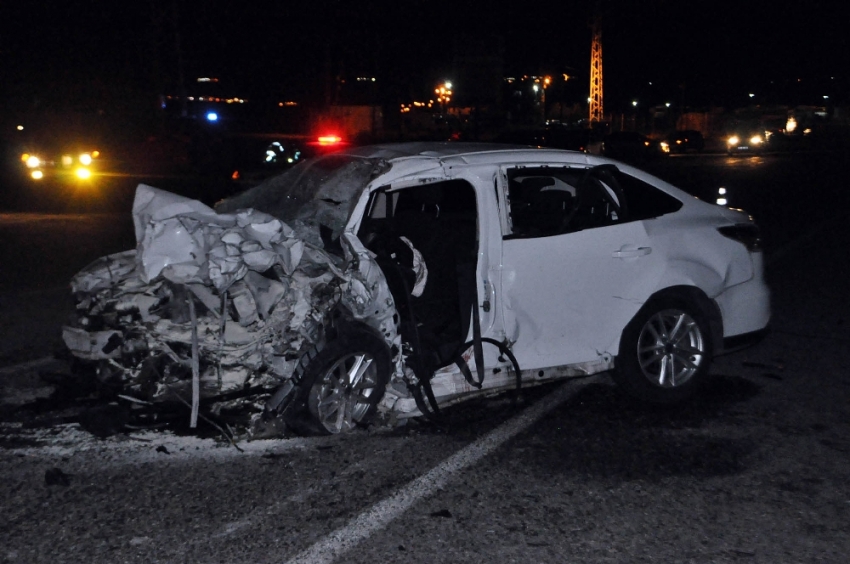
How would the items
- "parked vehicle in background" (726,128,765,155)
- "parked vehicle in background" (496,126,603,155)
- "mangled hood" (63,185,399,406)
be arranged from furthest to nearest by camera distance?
"parked vehicle in background" (726,128,765,155)
"parked vehicle in background" (496,126,603,155)
"mangled hood" (63,185,399,406)

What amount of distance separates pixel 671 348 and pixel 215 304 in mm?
3148

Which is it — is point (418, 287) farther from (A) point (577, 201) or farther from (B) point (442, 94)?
(B) point (442, 94)

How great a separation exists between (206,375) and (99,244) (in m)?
9.27

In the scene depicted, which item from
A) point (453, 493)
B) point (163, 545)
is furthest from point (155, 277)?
point (453, 493)

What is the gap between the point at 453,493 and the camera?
15.9 ft

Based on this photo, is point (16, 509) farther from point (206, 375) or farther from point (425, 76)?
point (425, 76)

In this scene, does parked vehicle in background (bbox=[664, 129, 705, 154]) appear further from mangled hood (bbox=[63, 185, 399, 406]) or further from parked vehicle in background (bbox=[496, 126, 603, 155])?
mangled hood (bbox=[63, 185, 399, 406])

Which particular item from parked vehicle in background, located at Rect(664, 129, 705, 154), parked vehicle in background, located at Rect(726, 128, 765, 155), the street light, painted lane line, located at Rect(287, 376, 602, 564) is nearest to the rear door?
painted lane line, located at Rect(287, 376, 602, 564)

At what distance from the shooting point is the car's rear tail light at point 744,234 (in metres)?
6.59

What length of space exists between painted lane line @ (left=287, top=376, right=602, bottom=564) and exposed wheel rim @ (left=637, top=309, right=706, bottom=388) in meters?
0.65

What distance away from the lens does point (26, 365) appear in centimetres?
717

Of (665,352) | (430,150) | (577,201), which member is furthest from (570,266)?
(430,150)

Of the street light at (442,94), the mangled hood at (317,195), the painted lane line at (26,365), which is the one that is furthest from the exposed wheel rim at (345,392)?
the street light at (442,94)

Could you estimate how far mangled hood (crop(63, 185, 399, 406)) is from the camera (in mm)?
5172
